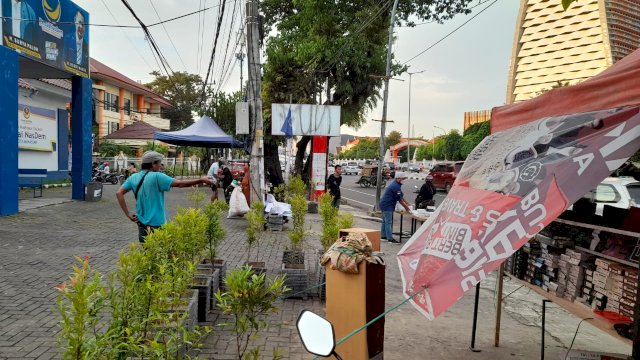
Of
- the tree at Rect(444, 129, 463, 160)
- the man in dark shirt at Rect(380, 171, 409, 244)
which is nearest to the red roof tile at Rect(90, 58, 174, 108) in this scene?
the man in dark shirt at Rect(380, 171, 409, 244)

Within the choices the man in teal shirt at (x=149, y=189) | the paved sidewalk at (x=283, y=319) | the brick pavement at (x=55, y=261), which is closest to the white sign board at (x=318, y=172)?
the brick pavement at (x=55, y=261)

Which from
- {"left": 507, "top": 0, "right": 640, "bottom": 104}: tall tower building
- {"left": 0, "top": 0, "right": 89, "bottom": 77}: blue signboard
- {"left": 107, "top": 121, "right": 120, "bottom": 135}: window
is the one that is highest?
{"left": 507, "top": 0, "right": 640, "bottom": 104}: tall tower building

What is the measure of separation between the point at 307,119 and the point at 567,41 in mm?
34752

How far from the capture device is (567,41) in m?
39.8

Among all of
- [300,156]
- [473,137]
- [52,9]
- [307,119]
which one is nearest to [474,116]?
[473,137]

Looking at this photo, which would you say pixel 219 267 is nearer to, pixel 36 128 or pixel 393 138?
pixel 36 128

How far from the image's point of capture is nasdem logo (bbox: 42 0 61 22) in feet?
39.7

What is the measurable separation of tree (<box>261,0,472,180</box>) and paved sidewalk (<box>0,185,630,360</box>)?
13056mm

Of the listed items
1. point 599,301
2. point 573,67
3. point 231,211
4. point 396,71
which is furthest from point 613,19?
point 599,301

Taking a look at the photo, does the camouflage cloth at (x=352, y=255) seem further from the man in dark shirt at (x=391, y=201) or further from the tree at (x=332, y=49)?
the tree at (x=332, y=49)

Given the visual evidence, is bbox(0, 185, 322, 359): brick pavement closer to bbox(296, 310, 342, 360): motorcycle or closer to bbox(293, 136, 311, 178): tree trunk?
bbox(296, 310, 342, 360): motorcycle

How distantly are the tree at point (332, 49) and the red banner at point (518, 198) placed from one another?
16.3 m

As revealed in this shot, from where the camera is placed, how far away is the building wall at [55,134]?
16328 mm

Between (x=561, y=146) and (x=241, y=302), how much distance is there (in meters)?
2.09
